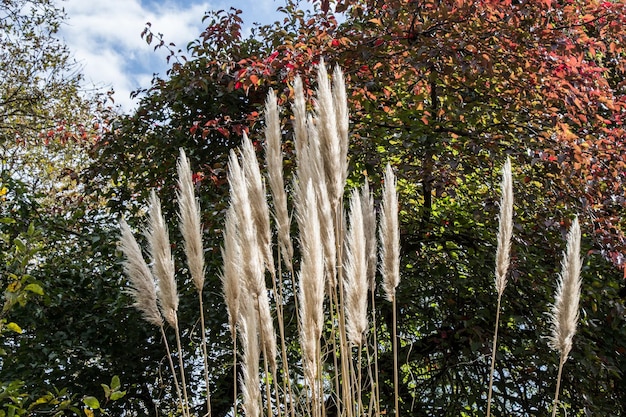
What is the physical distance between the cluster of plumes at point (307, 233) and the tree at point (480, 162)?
1.80 metres

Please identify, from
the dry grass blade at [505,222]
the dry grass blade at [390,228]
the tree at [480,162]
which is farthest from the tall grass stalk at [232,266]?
the tree at [480,162]

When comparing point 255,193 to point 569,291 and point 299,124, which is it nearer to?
point 299,124

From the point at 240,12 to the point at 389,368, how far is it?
9.36ft

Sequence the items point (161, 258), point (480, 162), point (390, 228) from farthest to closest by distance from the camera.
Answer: point (480, 162)
point (390, 228)
point (161, 258)

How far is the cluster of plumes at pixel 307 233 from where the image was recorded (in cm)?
132

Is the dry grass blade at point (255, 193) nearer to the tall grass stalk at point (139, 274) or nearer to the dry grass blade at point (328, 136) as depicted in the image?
the dry grass blade at point (328, 136)

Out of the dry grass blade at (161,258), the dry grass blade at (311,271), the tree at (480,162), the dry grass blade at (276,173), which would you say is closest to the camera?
the dry grass blade at (311,271)

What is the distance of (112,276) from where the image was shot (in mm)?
4281

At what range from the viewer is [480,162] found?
11.8 ft

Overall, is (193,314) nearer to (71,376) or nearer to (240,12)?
(71,376)

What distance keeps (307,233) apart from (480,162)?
252 cm

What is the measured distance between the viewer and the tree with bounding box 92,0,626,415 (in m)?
3.50

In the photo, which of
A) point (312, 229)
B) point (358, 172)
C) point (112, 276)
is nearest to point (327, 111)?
point (312, 229)

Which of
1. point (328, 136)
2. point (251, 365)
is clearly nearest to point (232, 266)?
point (251, 365)
